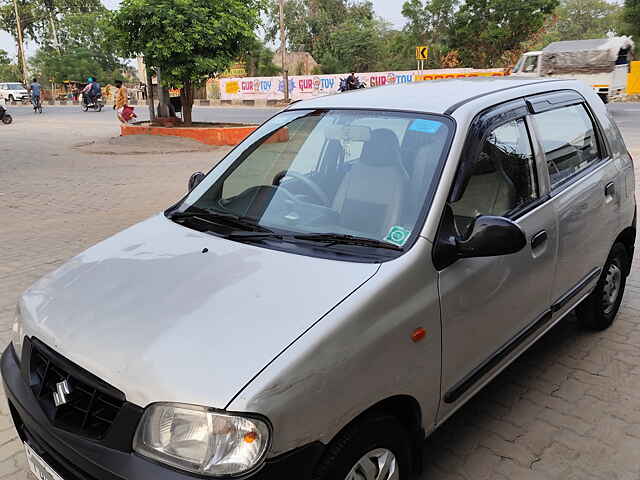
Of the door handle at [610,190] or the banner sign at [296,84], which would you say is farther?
the banner sign at [296,84]

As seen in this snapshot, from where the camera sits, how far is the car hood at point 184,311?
A: 6.12 feet

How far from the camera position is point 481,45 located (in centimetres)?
4291

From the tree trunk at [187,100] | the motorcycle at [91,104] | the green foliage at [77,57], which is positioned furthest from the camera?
the green foliage at [77,57]

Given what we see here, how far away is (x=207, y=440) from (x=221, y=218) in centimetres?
140

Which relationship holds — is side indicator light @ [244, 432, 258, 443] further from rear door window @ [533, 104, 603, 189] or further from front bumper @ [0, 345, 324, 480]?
rear door window @ [533, 104, 603, 189]

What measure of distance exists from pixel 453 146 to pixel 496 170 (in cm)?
44

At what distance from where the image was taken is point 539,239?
2.99 metres

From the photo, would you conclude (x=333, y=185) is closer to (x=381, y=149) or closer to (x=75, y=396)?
(x=381, y=149)

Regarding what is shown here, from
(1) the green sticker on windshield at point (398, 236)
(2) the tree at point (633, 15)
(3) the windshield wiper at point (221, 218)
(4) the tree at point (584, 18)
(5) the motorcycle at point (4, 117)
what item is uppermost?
(4) the tree at point (584, 18)

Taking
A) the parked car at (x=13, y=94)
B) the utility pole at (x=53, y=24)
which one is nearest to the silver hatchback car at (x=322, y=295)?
the parked car at (x=13, y=94)

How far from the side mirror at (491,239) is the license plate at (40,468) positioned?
1711mm

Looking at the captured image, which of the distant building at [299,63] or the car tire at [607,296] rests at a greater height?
the distant building at [299,63]

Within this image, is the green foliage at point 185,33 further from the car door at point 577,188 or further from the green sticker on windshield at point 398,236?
the green sticker on windshield at point 398,236

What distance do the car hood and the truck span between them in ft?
75.6
